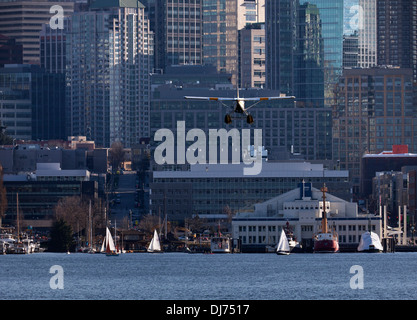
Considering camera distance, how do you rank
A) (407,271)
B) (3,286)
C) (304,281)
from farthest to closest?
(407,271) < (304,281) < (3,286)

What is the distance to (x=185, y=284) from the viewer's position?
151125mm

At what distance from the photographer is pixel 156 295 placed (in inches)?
5034

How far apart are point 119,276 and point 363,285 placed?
128ft

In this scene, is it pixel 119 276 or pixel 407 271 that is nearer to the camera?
pixel 119 276

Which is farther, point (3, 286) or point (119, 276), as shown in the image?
point (119, 276)

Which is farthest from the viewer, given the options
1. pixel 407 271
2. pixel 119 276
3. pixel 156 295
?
pixel 407 271
